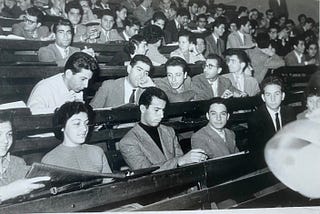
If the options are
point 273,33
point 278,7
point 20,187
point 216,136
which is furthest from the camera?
point 273,33

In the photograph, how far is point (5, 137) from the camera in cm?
95

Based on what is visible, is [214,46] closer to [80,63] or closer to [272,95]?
[272,95]

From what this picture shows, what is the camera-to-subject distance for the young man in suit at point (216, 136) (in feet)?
4.03

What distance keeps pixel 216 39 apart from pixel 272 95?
0.58 m

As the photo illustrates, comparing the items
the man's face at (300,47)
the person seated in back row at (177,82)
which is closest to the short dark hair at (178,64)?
the person seated in back row at (177,82)

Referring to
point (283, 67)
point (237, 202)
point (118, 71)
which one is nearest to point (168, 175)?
point (237, 202)

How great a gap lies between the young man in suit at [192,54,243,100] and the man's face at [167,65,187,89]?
0.06 m

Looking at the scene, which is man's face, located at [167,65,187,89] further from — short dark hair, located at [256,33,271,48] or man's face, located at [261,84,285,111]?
short dark hair, located at [256,33,271,48]

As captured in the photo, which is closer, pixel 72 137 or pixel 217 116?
pixel 72 137

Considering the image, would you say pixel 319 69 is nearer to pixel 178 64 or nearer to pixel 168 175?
pixel 178 64

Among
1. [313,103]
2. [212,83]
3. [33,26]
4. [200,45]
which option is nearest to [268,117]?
[313,103]

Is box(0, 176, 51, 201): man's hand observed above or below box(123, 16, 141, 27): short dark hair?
below

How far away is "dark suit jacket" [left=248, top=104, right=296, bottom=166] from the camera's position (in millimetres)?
1276

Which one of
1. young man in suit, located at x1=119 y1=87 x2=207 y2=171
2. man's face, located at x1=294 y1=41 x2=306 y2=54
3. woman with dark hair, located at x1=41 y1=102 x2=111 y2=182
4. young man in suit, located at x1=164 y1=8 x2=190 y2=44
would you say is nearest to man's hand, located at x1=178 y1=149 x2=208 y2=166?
young man in suit, located at x1=119 y1=87 x2=207 y2=171
